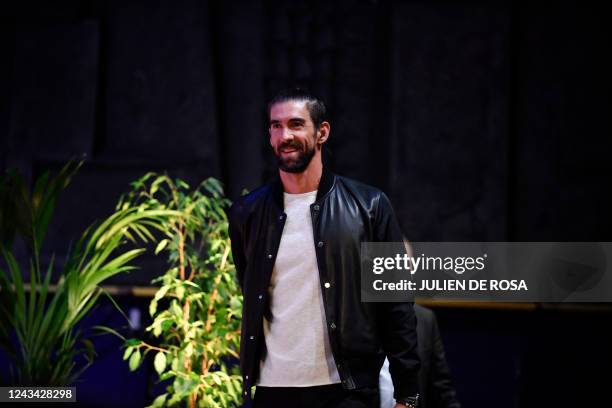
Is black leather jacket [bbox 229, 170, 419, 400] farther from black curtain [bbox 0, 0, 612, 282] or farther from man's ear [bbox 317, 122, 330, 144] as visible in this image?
black curtain [bbox 0, 0, 612, 282]

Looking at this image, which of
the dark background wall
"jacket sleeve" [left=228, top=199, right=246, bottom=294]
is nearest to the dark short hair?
"jacket sleeve" [left=228, top=199, right=246, bottom=294]

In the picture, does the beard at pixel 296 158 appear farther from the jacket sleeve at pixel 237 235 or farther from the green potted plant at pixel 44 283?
the green potted plant at pixel 44 283

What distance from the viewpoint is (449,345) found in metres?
3.57

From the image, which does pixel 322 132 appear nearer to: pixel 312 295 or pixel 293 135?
pixel 293 135

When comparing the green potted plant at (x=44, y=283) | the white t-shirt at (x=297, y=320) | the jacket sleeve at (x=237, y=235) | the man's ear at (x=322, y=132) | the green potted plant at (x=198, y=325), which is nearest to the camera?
the white t-shirt at (x=297, y=320)

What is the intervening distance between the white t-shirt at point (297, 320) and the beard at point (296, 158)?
0.41ft

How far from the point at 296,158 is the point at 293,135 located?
59 mm

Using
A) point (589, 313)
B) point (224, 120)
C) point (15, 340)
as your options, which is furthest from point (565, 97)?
point (15, 340)

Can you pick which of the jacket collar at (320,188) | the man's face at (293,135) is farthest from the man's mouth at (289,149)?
the jacket collar at (320,188)

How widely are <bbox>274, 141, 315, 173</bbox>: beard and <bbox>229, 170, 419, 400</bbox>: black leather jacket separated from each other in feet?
0.35

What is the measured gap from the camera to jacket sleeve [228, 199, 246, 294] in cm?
210

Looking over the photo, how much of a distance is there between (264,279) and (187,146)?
2.26 m

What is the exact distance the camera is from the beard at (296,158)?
6.28 feet

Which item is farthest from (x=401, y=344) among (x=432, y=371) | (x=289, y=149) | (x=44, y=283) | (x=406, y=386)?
(x=44, y=283)
